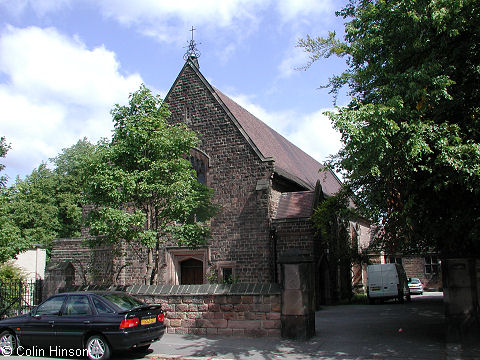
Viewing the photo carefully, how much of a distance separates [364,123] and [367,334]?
587 cm

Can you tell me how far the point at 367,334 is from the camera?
12.0 meters

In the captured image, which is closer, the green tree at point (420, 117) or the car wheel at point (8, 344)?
the green tree at point (420, 117)

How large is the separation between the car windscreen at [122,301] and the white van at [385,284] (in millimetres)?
16374

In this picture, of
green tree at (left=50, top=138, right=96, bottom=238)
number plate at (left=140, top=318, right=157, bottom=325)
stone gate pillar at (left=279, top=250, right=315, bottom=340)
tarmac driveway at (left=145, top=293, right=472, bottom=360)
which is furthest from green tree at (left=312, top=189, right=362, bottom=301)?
green tree at (left=50, top=138, right=96, bottom=238)

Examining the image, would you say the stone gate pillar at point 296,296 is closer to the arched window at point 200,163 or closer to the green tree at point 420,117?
the green tree at point 420,117

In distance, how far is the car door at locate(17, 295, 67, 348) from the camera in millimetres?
9922

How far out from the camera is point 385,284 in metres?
23.6

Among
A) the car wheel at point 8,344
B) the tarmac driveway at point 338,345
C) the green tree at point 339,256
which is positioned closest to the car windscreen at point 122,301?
the tarmac driveway at point 338,345

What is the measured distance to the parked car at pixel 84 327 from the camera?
30.6 ft

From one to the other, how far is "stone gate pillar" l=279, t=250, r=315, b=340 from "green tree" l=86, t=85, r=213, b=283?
424 centimetres

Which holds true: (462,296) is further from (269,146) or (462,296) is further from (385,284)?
(269,146)

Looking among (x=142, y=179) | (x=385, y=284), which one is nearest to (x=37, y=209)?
(x=142, y=179)

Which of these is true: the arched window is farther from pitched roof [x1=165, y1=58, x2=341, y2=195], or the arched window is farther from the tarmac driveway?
the tarmac driveway

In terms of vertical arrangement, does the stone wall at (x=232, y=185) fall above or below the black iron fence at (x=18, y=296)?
above
